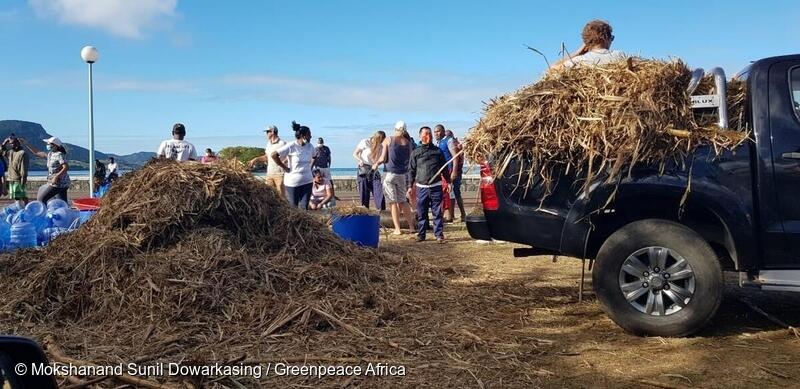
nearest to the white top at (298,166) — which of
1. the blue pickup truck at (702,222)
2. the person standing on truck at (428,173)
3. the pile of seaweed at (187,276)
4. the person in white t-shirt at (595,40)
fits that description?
the person standing on truck at (428,173)

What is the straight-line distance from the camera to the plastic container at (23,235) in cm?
788

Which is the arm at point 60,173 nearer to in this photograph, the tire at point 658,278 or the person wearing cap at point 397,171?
the person wearing cap at point 397,171

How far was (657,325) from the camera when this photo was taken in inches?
182

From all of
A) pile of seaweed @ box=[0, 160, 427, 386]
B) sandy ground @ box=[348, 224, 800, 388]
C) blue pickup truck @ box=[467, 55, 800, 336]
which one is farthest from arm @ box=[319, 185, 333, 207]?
blue pickup truck @ box=[467, 55, 800, 336]

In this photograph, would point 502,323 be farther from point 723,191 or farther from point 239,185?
point 239,185

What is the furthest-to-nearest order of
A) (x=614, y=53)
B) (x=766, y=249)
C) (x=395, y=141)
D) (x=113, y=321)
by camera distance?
1. (x=395, y=141)
2. (x=614, y=53)
3. (x=113, y=321)
4. (x=766, y=249)

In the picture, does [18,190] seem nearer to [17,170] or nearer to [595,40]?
[17,170]

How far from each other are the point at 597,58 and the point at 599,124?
1097 millimetres

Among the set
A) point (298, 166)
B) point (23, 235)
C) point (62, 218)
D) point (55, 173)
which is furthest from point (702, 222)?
point (55, 173)

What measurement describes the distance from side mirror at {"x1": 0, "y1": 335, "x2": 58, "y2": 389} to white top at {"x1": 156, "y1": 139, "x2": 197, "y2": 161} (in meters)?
7.57

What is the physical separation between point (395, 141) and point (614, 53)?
5465 millimetres

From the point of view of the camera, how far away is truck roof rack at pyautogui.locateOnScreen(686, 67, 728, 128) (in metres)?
4.70

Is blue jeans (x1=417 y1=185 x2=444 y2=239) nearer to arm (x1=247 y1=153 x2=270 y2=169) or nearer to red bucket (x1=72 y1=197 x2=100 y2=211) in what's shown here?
arm (x1=247 y1=153 x2=270 y2=169)

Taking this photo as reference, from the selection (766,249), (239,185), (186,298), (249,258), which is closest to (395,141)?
(239,185)
